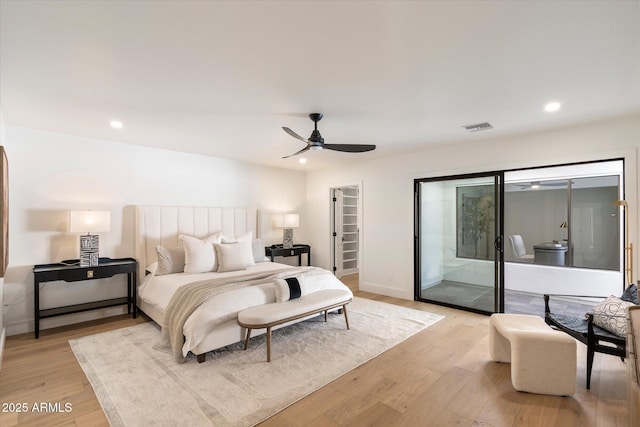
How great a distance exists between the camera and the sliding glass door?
13.9 ft

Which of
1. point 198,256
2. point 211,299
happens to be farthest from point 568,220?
point 198,256

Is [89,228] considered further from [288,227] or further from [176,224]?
[288,227]

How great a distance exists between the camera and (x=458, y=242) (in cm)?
469

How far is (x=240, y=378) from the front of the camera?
99.9 inches

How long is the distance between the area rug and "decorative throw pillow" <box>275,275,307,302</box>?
48 centimetres

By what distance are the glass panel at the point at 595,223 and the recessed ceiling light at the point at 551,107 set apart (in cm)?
323

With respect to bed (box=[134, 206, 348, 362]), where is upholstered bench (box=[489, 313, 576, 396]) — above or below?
below

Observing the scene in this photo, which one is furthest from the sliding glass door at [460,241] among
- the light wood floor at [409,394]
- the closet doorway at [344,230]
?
the closet doorway at [344,230]

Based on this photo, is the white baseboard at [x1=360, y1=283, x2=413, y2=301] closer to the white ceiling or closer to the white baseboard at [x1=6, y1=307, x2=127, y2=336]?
the white ceiling

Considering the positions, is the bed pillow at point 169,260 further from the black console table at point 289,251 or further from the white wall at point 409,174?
the white wall at point 409,174

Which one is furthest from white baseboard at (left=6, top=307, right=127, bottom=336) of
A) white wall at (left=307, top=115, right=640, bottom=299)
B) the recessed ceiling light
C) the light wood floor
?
the recessed ceiling light

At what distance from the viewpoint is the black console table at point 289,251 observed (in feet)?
18.7

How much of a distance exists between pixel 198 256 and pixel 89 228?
1.31 meters

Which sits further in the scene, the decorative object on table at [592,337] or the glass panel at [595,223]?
the glass panel at [595,223]
